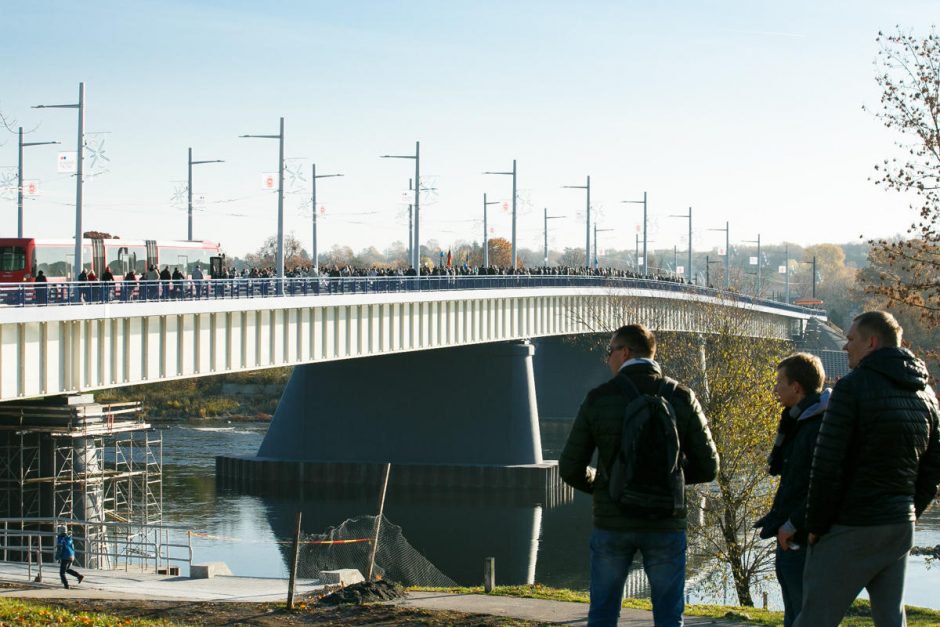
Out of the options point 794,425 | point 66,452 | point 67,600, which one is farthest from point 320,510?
point 794,425

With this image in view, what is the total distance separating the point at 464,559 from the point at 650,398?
34.7m

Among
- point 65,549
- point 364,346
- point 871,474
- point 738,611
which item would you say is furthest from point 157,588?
point 364,346

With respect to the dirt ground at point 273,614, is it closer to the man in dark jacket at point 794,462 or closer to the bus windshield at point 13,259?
the man in dark jacket at point 794,462

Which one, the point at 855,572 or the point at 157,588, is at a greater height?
the point at 855,572

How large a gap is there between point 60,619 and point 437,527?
111 feet

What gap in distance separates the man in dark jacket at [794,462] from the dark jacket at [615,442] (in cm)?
80

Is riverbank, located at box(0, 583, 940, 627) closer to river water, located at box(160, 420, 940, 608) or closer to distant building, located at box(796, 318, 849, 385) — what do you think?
river water, located at box(160, 420, 940, 608)

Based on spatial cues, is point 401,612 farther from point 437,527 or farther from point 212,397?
point 212,397

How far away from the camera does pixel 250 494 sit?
179 ft

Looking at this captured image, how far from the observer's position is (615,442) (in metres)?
7.59

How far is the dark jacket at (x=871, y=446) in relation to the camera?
7.26 meters

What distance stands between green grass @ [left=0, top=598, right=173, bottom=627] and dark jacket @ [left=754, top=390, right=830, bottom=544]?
7817 mm

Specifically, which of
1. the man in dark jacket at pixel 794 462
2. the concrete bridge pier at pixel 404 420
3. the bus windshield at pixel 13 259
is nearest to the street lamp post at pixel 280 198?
the bus windshield at pixel 13 259

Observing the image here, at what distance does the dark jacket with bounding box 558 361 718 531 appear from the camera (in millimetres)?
7586
